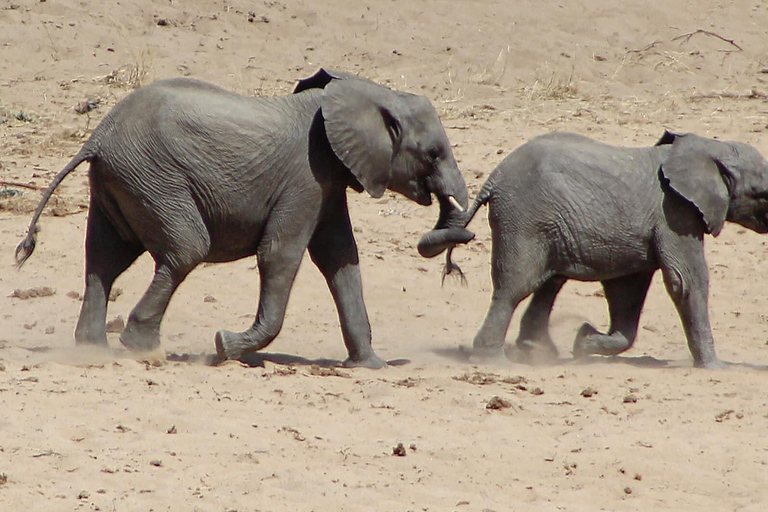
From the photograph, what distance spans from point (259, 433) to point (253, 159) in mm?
1870

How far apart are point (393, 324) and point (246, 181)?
2.25 meters

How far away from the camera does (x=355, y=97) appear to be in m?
7.43

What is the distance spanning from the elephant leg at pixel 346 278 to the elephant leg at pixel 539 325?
1.08 meters

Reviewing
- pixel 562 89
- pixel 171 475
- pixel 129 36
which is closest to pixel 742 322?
pixel 562 89

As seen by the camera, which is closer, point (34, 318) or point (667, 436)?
point (667, 436)

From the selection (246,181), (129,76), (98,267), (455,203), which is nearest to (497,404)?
(455,203)

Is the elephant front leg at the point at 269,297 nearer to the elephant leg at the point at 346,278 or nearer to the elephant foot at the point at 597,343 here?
the elephant leg at the point at 346,278

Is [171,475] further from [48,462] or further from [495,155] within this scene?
[495,155]

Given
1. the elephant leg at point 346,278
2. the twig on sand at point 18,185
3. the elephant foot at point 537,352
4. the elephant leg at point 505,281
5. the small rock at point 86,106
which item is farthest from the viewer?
the small rock at point 86,106

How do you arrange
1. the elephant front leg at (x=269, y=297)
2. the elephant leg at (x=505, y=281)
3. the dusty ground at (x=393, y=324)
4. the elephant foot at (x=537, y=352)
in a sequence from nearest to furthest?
1. the dusty ground at (x=393, y=324)
2. the elephant front leg at (x=269, y=297)
3. the elephant leg at (x=505, y=281)
4. the elephant foot at (x=537, y=352)

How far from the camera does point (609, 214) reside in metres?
7.99

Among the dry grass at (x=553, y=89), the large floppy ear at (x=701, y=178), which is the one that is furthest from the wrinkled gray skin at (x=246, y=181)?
the dry grass at (x=553, y=89)

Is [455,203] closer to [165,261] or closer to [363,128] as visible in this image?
[363,128]

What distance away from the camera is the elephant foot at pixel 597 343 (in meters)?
8.39
